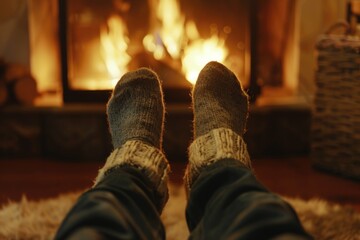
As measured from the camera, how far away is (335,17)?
212cm

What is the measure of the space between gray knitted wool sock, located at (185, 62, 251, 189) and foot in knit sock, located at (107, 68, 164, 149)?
92mm

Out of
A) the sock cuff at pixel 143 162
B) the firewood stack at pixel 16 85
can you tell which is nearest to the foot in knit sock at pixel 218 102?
the sock cuff at pixel 143 162

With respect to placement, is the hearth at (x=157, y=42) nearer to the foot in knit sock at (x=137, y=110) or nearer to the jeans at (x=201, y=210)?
the foot in knit sock at (x=137, y=110)

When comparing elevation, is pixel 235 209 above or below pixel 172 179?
above

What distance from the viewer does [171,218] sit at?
1.46 meters

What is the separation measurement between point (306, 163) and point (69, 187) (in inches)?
32.1

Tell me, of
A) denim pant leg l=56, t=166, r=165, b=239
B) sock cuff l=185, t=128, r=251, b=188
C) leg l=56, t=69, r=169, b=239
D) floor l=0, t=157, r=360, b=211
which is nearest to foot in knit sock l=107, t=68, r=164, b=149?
leg l=56, t=69, r=169, b=239

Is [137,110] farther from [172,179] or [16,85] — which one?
[16,85]

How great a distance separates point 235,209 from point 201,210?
0.47 ft

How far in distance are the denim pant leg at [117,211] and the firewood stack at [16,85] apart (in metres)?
1.09

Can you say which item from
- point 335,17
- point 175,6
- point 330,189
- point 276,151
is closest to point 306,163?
point 276,151

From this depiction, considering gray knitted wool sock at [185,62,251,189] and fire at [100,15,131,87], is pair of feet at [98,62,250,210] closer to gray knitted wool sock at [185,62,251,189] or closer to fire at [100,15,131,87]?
gray knitted wool sock at [185,62,251,189]

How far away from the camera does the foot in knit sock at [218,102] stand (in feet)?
4.32

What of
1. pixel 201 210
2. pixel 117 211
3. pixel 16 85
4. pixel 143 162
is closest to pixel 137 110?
pixel 143 162
